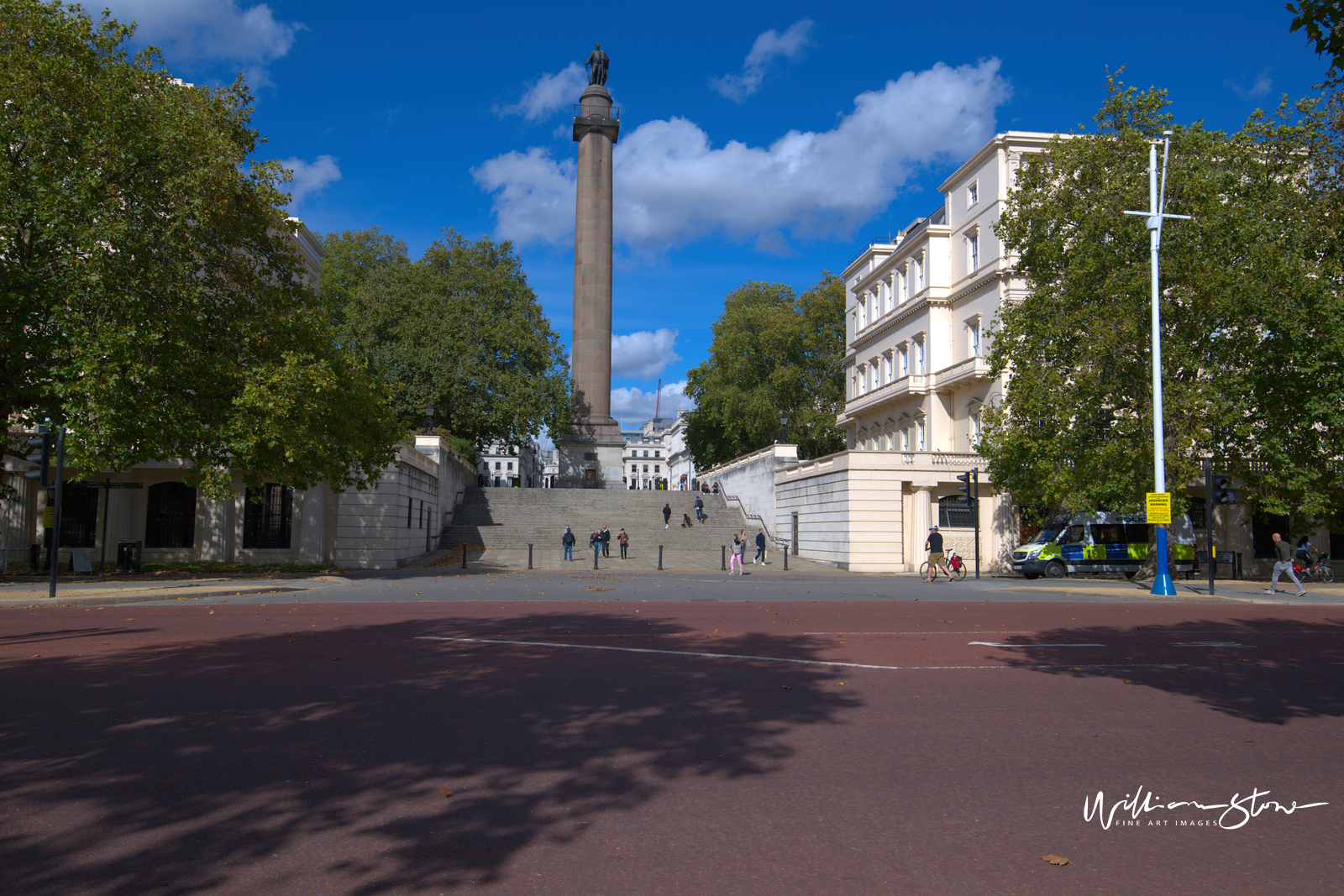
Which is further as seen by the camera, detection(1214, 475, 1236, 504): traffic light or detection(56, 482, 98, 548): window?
detection(56, 482, 98, 548): window

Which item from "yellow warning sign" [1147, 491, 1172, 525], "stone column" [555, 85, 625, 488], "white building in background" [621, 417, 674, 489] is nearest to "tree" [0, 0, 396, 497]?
"yellow warning sign" [1147, 491, 1172, 525]

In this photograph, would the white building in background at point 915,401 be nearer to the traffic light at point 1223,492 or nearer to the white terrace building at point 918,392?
the white terrace building at point 918,392

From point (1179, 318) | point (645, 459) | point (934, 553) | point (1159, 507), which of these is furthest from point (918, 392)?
point (645, 459)

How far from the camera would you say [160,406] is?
20344mm

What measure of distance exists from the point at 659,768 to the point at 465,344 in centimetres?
4894

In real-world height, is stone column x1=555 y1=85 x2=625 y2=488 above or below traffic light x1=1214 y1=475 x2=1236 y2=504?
above

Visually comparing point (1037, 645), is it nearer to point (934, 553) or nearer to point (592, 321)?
point (934, 553)

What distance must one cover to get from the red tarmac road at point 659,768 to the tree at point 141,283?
34.0ft

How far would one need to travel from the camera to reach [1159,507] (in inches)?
854

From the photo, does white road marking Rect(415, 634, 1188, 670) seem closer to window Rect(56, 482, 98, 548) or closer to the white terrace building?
the white terrace building

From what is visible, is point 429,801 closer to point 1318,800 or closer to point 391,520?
point 1318,800

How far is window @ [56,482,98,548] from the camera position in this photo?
28.8 m

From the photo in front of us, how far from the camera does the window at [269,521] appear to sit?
28.9 m

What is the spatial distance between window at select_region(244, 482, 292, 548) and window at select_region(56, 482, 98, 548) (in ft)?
16.0
